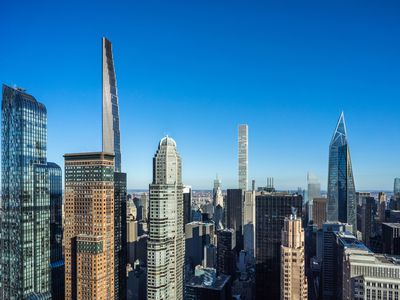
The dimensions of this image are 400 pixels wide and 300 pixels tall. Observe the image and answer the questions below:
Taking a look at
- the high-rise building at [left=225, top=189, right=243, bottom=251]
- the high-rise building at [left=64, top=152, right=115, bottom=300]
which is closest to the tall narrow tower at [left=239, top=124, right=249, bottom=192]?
the high-rise building at [left=225, top=189, right=243, bottom=251]

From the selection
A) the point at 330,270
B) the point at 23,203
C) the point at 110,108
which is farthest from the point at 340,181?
the point at 23,203

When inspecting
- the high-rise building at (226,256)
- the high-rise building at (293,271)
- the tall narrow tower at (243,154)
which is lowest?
the high-rise building at (226,256)

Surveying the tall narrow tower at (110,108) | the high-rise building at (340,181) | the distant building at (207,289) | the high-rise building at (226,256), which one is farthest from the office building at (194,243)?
the high-rise building at (340,181)

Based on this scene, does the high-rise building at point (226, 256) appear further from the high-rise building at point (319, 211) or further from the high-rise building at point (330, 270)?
the high-rise building at point (319, 211)

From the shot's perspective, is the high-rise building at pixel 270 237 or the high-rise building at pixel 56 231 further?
the high-rise building at pixel 270 237

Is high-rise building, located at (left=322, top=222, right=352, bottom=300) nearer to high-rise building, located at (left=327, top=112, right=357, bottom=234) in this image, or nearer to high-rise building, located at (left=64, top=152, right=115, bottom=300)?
high-rise building, located at (left=64, top=152, right=115, bottom=300)
